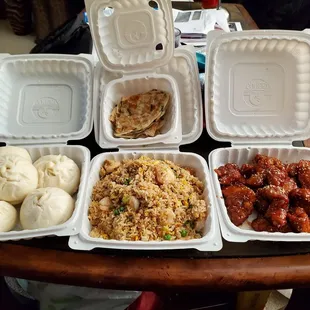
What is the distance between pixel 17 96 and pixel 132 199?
761mm

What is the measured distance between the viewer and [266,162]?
1.38 m

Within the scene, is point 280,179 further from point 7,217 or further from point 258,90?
point 7,217

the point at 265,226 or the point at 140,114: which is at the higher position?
the point at 140,114

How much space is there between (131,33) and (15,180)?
2.33ft

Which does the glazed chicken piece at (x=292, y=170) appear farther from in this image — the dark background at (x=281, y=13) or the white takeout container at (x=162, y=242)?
the dark background at (x=281, y=13)

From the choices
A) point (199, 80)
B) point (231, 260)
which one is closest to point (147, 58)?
point (199, 80)

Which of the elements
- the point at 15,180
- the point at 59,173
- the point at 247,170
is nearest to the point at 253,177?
the point at 247,170

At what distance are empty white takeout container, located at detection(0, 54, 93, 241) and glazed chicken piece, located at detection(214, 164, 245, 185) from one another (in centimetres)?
53

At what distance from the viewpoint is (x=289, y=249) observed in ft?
3.77

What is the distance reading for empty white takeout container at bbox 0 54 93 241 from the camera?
146 cm

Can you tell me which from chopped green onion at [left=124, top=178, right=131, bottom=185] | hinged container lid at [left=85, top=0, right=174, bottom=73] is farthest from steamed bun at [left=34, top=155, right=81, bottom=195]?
hinged container lid at [left=85, top=0, right=174, bottom=73]

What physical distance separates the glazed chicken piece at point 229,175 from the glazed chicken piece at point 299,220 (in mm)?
209

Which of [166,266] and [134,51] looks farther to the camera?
[134,51]

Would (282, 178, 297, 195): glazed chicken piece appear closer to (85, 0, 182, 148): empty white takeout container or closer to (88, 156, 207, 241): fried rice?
(88, 156, 207, 241): fried rice
